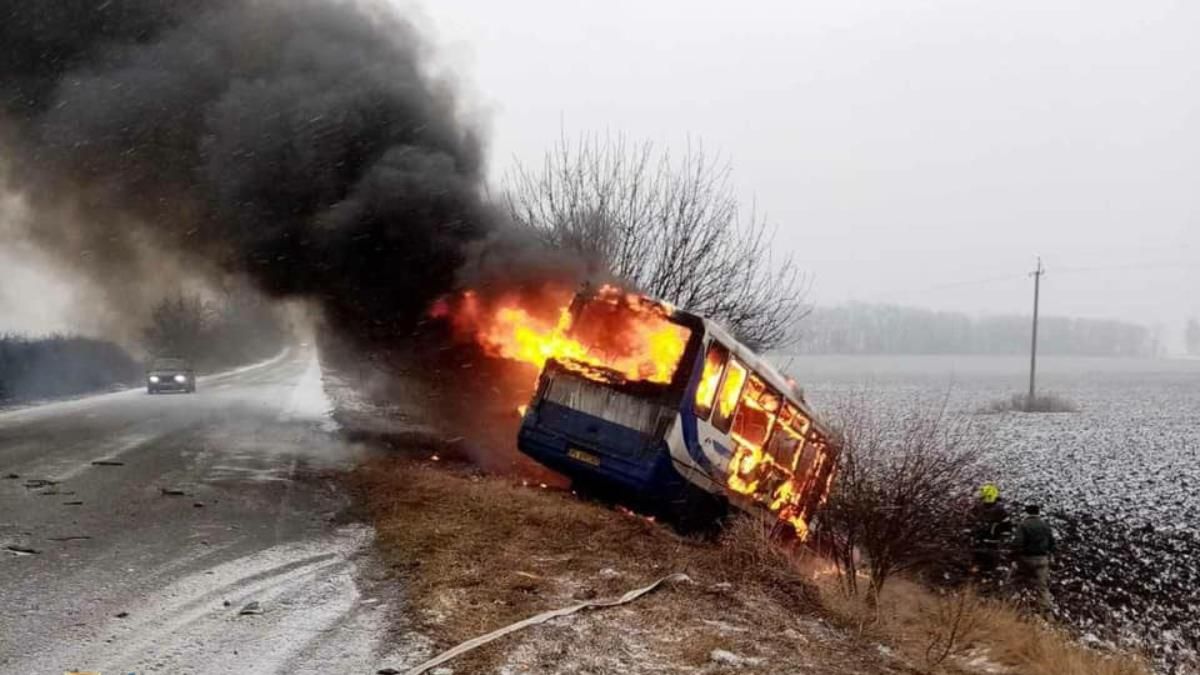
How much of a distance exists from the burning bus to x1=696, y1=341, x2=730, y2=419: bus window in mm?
15

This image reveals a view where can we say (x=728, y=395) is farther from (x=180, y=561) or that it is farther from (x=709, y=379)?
(x=180, y=561)

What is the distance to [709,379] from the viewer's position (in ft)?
33.8

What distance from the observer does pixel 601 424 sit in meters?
10.5

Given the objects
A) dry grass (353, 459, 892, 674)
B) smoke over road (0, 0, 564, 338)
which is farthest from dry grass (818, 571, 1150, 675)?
smoke over road (0, 0, 564, 338)

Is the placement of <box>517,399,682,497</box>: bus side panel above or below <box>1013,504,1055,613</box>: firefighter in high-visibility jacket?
above

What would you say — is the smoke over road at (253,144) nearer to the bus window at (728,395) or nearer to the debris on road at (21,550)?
the bus window at (728,395)

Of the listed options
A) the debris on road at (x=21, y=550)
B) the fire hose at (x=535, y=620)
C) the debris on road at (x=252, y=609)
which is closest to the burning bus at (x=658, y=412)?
the fire hose at (x=535, y=620)

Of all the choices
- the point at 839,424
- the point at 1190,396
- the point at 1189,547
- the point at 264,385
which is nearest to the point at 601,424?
the point at 839,424

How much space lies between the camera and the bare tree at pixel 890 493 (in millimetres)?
9820

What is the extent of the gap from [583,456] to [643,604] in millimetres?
3998

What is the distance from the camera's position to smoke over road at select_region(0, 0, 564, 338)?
16375mm

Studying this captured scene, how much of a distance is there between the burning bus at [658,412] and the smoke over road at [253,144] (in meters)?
5.82

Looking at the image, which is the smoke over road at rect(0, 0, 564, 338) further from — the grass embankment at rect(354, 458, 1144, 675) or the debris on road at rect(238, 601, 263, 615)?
the debris on road at rect(238, 601, 263, 615)

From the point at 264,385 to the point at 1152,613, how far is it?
31.8 meters
